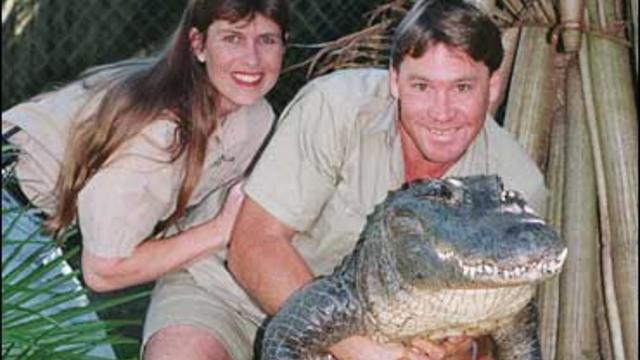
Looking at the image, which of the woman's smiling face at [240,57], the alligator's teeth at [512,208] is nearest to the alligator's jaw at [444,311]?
the alligator's teeth at [512,208]

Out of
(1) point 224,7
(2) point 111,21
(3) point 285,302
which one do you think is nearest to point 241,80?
(1) point 224,7

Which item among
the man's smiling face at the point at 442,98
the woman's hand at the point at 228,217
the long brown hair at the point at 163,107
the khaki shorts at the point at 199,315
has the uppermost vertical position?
the man's smiling face at the point at 442,98

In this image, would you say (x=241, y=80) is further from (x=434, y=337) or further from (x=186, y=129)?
(x=434, y=337)

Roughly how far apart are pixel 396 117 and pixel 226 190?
0.41 m

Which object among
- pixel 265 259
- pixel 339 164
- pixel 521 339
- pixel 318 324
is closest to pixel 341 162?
pixel 339 164

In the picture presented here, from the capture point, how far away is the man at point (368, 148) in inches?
100

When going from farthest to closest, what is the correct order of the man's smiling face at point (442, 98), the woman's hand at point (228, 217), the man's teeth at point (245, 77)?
the man's teeth at point (245, 77)
the woman's hand at point (228, 217)
the man's smiling face at point (442, 98)

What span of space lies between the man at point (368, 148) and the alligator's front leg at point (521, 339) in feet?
0.84

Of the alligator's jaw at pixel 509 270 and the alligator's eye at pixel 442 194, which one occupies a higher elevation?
the alligator's eye at pixel 442 194

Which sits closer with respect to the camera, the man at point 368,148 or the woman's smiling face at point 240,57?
the man at point 368,148

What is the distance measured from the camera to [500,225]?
2184mm

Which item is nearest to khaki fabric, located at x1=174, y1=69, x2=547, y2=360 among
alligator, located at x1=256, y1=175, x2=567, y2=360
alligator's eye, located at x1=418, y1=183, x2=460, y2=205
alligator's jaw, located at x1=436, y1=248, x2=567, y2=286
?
alligator, located at x1=256, y1=175, x2=567, y2=360

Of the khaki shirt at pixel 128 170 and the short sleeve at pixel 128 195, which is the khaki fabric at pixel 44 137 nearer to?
the khaki shirt at pixel 128 170

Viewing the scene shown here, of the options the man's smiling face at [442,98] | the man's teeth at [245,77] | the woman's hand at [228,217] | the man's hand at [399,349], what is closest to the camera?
the man's hand at [399,349]
